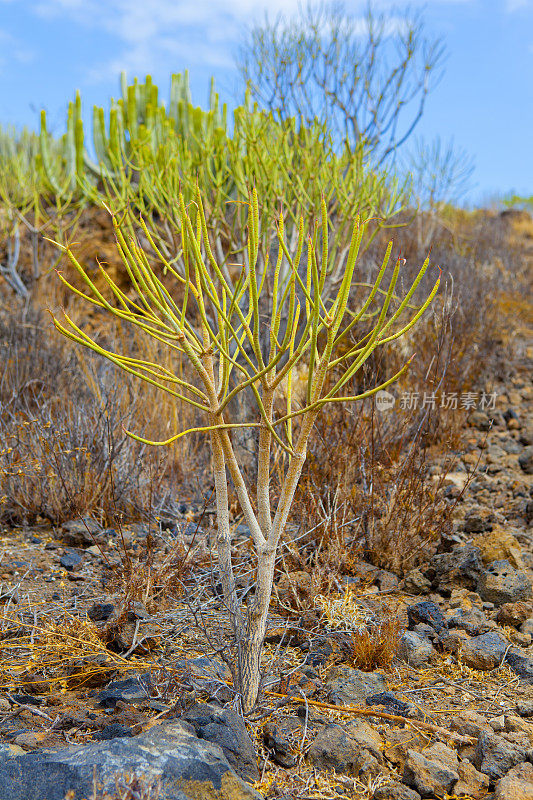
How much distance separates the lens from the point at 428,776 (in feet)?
5.78

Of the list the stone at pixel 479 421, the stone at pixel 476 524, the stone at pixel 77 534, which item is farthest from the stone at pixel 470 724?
the stone at pixel 479 421

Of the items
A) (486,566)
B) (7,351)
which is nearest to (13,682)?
(486,566)

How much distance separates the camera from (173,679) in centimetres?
201

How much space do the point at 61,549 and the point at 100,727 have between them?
159cm

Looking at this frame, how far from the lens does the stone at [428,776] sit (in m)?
1.75

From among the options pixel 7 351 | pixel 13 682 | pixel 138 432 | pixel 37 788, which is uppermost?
pixel 7 351

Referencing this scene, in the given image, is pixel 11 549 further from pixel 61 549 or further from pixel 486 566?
pixel 486 566

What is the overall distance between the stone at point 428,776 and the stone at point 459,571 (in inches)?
49.4

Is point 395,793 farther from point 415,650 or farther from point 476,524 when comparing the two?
point 476,524

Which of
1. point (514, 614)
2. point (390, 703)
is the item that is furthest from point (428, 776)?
point (514, 614)

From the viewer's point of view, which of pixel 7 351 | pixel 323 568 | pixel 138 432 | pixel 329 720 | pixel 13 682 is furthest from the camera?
pixel 7 351

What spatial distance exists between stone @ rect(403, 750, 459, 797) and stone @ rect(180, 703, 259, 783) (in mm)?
412

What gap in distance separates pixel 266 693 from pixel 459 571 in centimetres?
127

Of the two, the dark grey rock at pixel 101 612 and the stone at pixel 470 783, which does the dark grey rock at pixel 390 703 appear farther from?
the dark grey rock at pixel 101 612
